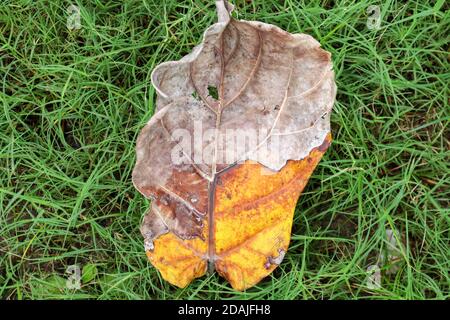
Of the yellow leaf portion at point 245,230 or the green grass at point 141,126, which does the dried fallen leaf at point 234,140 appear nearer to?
the yellow leaf portion at point 245,230

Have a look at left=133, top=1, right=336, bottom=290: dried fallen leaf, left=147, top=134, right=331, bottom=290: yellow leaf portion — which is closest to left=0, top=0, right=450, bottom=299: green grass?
left=147, top=134, right=331, bottom=290: yellow leaf portion

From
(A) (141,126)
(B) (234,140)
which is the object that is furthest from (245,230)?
(A) (141,126)

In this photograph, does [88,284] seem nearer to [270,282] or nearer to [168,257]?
[168,257]

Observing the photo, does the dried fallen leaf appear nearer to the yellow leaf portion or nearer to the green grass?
the yellow leaf portion

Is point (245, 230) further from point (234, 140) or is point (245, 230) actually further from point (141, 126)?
point (141, 126)

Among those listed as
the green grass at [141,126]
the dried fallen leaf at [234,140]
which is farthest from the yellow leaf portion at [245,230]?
the green grass at [141,126]
